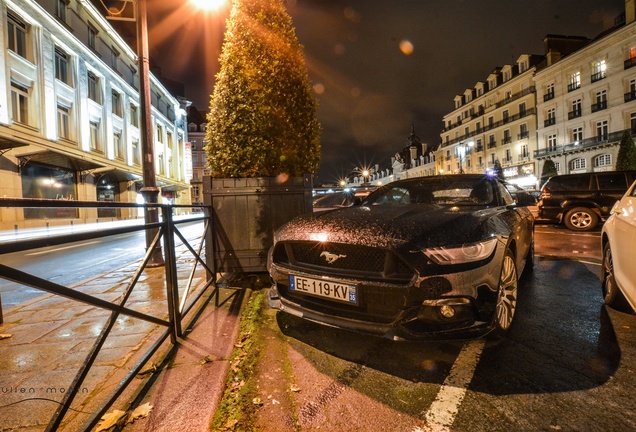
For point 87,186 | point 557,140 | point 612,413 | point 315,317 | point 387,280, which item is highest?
point 557,140

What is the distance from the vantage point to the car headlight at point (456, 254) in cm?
218

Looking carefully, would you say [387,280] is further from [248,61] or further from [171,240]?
[248,61]

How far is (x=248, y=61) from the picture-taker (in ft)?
14.7

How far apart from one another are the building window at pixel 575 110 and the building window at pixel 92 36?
43.6 meters

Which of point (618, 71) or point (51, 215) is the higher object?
point (618, 71)

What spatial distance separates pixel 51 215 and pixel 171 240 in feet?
64.2

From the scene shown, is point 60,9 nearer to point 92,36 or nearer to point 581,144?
point 92,36

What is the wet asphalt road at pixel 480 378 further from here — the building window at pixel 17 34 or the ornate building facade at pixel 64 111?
the building window at pixel 17 34

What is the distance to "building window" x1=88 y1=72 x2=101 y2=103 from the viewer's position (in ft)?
71.9

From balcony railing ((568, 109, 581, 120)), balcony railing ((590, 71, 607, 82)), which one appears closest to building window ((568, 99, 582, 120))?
balcony railing ((568, 109, 581, 120))

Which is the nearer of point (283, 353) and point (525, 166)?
point (283, 353)

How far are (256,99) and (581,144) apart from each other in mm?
39659

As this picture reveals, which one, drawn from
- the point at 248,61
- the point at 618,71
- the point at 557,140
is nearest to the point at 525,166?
the point at 557,140

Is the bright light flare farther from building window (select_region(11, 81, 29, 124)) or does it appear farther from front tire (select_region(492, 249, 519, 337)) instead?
building window (select_region(11, 81, 29, 124))
